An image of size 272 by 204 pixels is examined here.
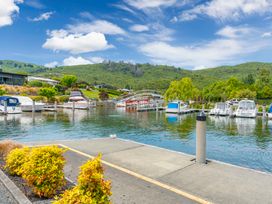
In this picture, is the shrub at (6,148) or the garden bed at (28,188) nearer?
the garden bed at (28,188)

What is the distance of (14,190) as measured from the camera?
544 centimetres

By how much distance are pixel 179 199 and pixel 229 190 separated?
4.85ft

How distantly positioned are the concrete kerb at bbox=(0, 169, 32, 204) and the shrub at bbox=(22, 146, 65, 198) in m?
0.28

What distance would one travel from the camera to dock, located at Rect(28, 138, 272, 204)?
5.53 metres

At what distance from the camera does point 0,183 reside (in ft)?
19.7

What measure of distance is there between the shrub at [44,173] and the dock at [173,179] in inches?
55.9

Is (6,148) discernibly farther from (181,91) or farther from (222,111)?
(181,91)

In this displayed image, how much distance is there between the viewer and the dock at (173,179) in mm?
5531

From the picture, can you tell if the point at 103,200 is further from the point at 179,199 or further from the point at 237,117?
the point at 237,117

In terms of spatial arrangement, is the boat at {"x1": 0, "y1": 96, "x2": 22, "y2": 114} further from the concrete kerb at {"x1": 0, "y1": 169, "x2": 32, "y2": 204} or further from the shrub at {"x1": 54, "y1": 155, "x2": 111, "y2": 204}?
the shrub at {"x1": 54, "y1": 155, "x2": 111, "y2": 204}

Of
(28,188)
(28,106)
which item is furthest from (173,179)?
(28,106)

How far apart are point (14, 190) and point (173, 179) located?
4136mm

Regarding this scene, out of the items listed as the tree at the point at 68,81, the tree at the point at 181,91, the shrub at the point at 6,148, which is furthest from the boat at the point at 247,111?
the tree at the point at 68,81

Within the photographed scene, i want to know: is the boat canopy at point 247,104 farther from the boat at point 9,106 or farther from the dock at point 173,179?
the boat at point 9,106
